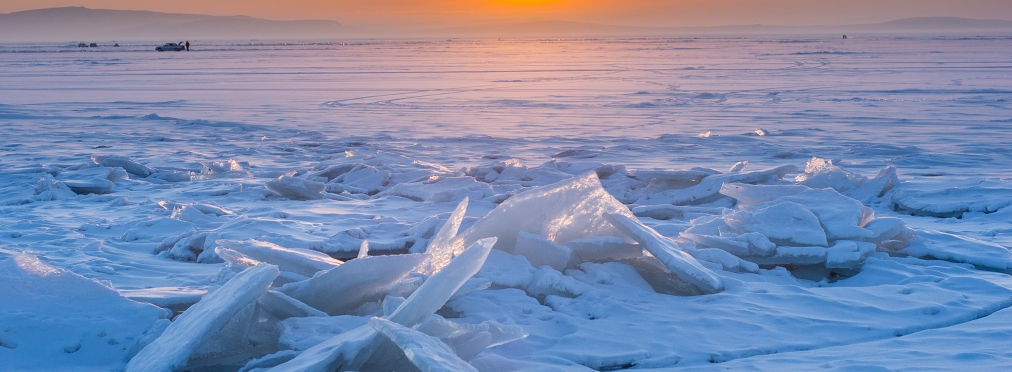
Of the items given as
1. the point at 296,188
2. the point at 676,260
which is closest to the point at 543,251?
the point at 676,260

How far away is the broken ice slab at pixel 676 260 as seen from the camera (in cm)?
382

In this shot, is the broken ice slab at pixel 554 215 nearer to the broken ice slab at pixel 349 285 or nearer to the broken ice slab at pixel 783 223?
the broken ice slab at pixel 349 285

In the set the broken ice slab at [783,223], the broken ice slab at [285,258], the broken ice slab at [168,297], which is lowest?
the broken ice slab at [168,297]

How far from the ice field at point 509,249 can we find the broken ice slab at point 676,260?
1 centimetres

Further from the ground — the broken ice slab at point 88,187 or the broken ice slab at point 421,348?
the broken ice slab at point 421,348

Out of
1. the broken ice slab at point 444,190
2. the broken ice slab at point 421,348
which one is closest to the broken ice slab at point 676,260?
the broken ice slab at point 421,348

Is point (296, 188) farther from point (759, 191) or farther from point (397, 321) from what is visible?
point (397, 321)

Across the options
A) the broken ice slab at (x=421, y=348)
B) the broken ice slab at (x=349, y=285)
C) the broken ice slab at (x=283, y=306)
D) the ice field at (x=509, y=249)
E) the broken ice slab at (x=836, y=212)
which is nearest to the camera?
the broken ice slab at (x=421, y=348)

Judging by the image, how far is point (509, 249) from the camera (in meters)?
4.28

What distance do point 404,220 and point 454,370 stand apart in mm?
3389

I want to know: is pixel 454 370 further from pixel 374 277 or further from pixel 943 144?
pixel 943 144

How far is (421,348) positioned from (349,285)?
1064 mm

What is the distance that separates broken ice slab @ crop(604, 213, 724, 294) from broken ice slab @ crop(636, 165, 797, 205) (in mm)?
2303

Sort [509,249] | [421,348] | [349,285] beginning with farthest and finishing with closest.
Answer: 1. [509,249]
2. [349,285]
3. [421,348]
